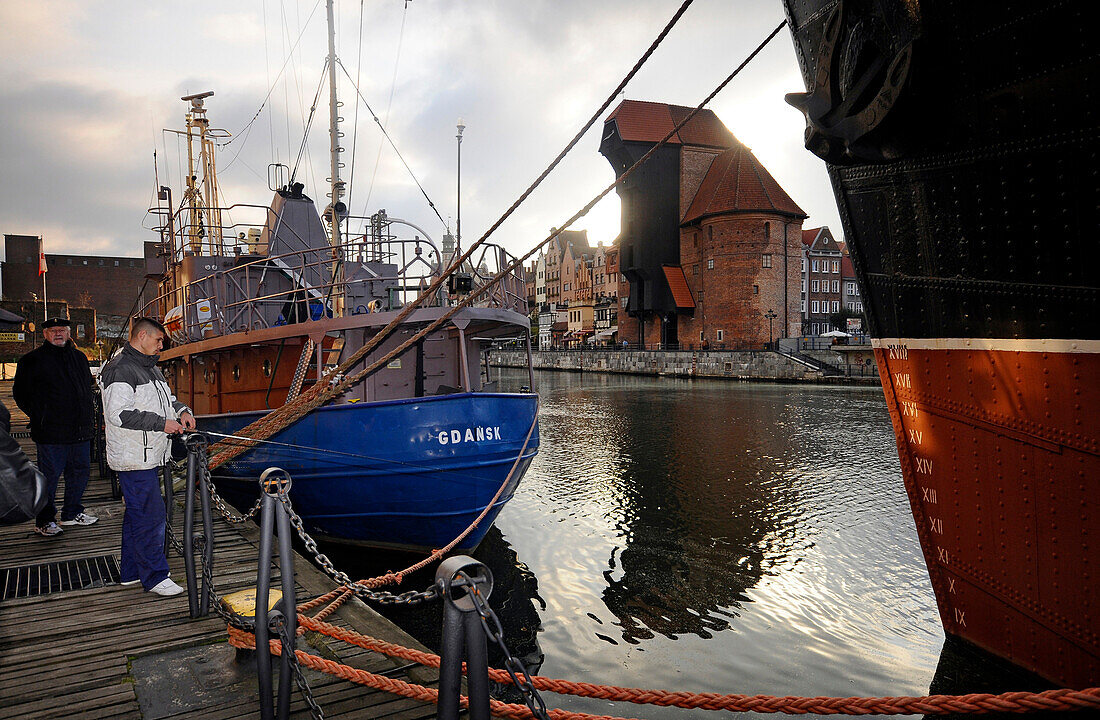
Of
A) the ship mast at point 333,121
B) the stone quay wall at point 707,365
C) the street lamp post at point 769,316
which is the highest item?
the ship mast at point 333,121

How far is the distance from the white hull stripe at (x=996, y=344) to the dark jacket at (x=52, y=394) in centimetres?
751

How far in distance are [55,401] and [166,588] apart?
2771 millimetres

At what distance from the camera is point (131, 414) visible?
4438 millimetres

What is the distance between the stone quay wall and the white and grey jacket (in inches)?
1630

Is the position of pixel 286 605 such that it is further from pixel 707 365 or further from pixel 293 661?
pixel 707 365

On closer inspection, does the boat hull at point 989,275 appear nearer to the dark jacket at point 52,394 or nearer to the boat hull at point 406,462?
the boat hull at point 406,462

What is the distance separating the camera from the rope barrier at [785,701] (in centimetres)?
230

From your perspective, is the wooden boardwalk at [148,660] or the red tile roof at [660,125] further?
the red tile roof at [660,125]

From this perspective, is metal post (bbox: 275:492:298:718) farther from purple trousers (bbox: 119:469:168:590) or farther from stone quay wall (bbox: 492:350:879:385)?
stone quay wall (bbox: 492:350:879:385)

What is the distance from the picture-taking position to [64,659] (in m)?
3.87

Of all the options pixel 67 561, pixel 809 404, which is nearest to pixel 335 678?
pixel 67 561

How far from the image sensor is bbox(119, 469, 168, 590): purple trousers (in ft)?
15.0

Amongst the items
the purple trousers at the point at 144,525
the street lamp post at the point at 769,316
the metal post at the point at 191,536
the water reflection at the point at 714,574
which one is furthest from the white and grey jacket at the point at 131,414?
the street lamp post at the point at 769,316

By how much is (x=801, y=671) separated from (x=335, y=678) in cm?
437
